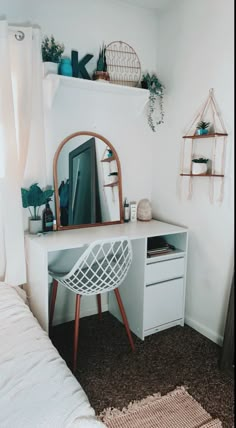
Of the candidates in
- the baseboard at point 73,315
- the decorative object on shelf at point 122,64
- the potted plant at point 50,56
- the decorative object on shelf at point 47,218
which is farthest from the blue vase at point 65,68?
the baseboard at point 73,315

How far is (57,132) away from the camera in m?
2.26

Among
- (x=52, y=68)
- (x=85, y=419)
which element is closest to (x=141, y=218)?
(x=52, y=68)

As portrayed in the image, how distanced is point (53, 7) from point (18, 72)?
0.58 m

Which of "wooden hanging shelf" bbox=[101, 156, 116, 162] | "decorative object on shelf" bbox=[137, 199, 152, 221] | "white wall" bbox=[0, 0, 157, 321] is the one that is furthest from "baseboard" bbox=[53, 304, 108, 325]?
"wooden hanging shelf" bbox=[101, 156, 116, 162]

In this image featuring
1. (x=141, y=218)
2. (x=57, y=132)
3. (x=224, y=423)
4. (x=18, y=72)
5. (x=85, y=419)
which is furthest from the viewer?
(x=141, y=218)

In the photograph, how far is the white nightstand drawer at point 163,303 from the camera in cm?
225

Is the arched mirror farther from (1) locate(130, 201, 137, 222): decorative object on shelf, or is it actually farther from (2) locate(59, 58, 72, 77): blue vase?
(2) locate(59, 58, 72, 77): blue vase

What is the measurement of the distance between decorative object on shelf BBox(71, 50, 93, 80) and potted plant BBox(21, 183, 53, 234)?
84cm

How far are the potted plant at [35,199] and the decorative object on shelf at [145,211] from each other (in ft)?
2.66

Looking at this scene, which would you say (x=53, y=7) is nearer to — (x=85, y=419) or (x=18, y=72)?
(x=18, y=72)

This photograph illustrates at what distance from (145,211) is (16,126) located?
119 cm

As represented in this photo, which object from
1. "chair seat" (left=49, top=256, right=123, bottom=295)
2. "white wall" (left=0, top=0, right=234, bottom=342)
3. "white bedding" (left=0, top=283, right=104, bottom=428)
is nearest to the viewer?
"white bedding" (left=0, top=283, right=104, bottom=428)

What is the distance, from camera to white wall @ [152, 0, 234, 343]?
203 cm

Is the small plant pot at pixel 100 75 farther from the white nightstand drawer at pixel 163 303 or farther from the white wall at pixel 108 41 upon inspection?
the white nightstand drawer at pixel 163 303
